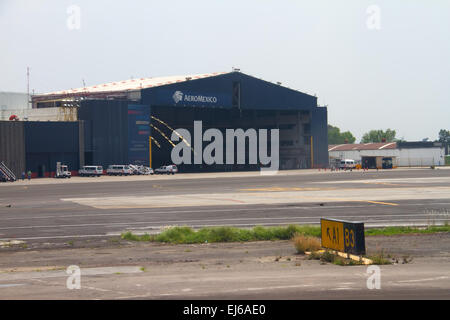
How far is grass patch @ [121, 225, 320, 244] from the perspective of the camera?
26312 mm

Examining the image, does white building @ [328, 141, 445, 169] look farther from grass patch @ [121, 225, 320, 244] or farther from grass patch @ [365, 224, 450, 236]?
grass patch @ [121, 225, 320, 244]

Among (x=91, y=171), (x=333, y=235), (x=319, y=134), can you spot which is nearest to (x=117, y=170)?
(x=91, y=171)

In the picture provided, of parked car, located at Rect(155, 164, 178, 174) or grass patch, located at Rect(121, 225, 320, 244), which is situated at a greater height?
parked car, located at Rect(155, 164, 178, 174)

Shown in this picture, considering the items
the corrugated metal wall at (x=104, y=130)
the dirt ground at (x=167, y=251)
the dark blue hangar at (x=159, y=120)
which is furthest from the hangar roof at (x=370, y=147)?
the dirt ground at (x=167, y=251)

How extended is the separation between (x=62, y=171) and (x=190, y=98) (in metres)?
27.2

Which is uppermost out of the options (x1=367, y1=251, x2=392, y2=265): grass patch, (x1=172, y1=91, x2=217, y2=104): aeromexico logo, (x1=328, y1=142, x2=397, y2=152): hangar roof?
(x1=172, y1=91, x2=217, y2=104): aeromexico logo

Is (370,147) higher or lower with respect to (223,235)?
higher

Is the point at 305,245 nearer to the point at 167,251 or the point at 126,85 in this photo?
the point at 167,251

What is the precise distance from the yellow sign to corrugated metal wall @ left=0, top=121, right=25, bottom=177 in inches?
3188

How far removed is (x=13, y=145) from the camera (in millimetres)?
94812

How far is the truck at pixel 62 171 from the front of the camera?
97.6 meters

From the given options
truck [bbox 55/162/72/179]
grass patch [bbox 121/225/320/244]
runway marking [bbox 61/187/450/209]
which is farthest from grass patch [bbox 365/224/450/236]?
truck [bbox 55/162/72/179]

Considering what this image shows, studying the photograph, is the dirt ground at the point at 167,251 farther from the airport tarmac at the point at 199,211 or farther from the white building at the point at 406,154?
the white building at the point at 406,154
